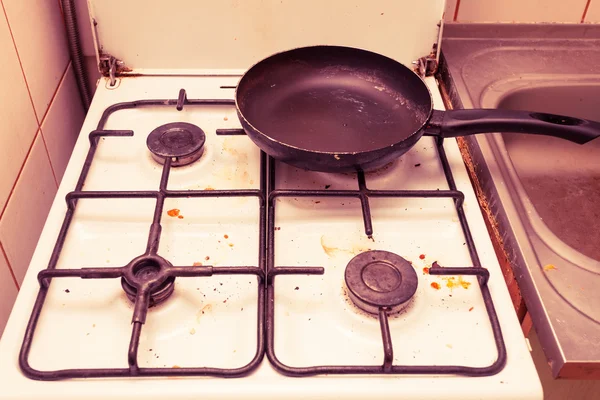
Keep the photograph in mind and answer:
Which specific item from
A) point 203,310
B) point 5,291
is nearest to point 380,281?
point 203,310

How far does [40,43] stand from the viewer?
31.1 inches

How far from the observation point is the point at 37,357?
516mm

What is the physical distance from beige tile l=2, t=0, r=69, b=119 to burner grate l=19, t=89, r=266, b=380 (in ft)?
0.51

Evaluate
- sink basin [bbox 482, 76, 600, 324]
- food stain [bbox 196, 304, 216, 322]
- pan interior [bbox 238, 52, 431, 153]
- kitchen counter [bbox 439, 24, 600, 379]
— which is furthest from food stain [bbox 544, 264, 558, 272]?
food stain [bbox 196, 304, 216, 322]

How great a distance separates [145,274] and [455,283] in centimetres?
32

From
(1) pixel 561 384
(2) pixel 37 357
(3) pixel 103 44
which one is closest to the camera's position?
(2) pixel 37 357

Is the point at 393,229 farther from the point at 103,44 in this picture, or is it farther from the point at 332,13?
the point at 103,44

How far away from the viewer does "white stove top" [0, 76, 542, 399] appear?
19.6 inches

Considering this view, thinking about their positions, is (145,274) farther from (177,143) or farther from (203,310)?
(177,143)

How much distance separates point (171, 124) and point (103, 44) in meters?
0.19

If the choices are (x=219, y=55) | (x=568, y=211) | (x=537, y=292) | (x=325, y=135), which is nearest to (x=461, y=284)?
(x=537, y=292)

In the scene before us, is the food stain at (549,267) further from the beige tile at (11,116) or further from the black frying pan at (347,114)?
the beige tile at (11,116)

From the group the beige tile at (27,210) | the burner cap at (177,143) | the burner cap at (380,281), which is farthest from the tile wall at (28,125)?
the burner cap at (380,281)

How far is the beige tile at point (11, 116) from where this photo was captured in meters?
0.67
